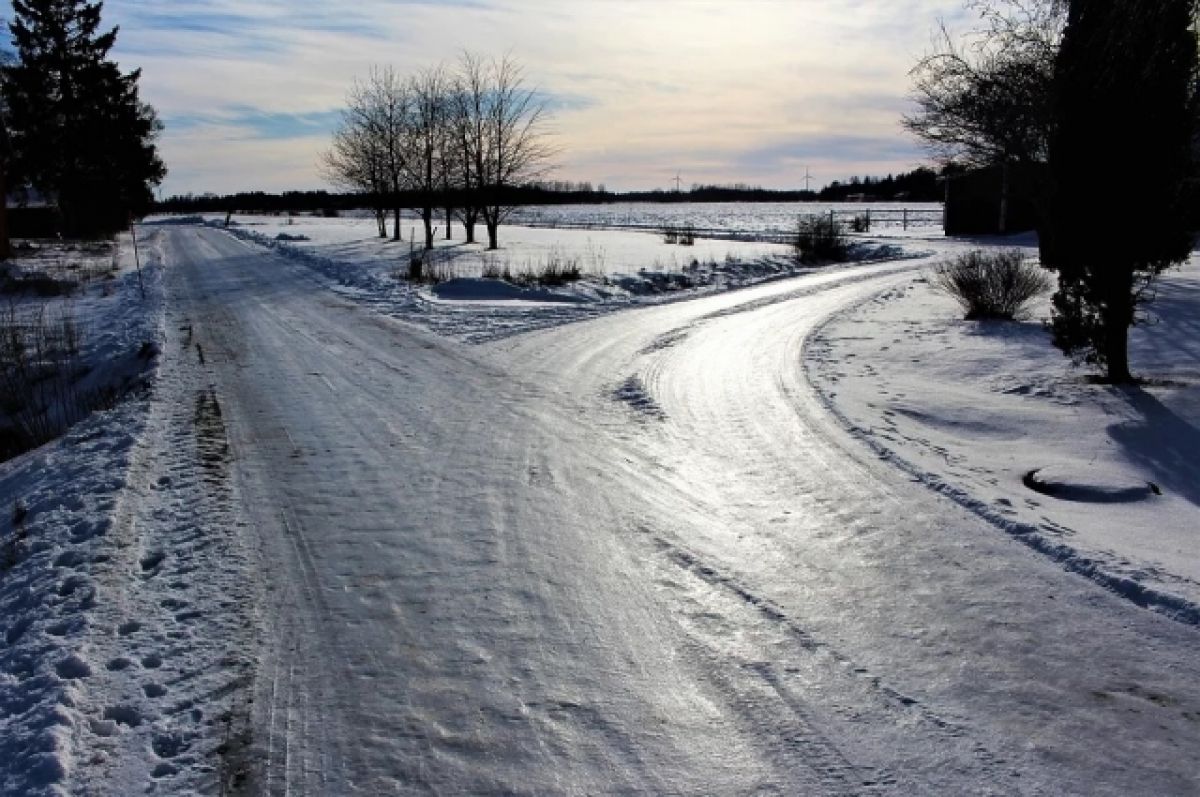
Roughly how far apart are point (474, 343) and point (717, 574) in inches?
312

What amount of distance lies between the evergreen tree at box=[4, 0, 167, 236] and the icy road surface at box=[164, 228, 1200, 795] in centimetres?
4498

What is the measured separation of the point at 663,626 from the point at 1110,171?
24.0ft

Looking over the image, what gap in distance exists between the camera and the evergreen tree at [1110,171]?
8.37 metres

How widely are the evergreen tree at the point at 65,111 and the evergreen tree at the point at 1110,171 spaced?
A: 4561cm

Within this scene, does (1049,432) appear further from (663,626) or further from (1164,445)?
(663,626)

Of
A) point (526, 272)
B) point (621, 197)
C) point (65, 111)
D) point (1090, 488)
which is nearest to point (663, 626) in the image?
point (1090, 488)

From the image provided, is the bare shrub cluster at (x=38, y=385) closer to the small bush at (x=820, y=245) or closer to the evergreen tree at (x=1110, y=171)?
the evergreen tree at (x=1110, y=171)

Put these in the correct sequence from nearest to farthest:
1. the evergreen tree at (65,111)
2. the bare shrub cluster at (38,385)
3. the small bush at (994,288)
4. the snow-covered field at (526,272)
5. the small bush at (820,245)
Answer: the bare shrub cluster at (38,385)
the small bush at (994,288)
the snow-covered field at (526,272)
the small bush at (820,245)
the evergreen tree at (65,111)

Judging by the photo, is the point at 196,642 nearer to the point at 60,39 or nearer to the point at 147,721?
the point at 147,721

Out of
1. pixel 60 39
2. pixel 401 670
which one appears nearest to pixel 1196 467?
pixel 401 670

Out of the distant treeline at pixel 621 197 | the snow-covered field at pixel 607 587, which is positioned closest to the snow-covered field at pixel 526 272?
the snow-covered field at pixel 607 587

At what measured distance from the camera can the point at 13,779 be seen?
118 inches

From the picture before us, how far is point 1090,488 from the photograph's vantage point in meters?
6.03

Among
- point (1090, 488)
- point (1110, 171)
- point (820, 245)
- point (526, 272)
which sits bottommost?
point (1090, 488)
